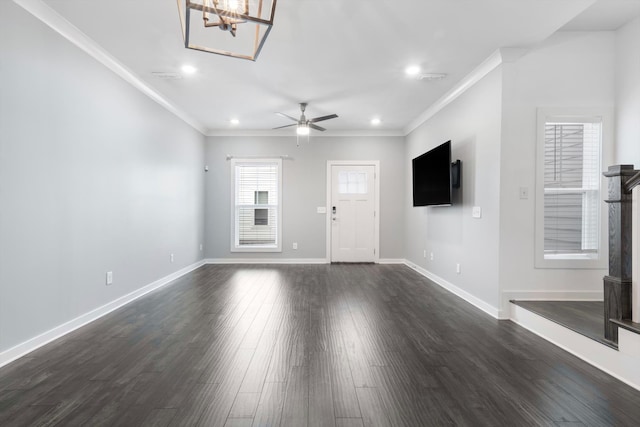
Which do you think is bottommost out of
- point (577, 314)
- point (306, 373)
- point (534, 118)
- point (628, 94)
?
point (306, 373)

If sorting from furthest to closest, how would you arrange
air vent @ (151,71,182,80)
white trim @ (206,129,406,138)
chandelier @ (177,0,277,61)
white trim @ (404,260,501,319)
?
white trim @ (206,129,406,138), air vent @ (151,71,182,80), white trim @ (404,260,501,319), chandelier @ (177,0,277,61)

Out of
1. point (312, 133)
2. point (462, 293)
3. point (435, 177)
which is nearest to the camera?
point (462, 293)

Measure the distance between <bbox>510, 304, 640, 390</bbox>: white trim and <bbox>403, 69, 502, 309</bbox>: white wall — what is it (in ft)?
1.29

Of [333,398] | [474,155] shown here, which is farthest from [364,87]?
[333,398]

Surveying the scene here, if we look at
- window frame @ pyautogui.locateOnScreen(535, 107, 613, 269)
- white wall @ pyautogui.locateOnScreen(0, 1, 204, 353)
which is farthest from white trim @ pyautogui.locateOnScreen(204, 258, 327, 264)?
window frame @ pyautogui.locateOnScreen(535, 107, 613, 269)

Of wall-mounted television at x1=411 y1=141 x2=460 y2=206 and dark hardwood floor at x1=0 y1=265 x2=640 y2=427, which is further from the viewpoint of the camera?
wall-mounted television at x1=411 y1=141 x2=460 y2=206

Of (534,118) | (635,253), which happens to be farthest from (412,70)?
(635,253)

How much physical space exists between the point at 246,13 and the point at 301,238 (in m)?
4.95

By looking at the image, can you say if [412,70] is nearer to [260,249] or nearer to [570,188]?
[570,188]

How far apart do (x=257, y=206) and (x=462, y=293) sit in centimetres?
424

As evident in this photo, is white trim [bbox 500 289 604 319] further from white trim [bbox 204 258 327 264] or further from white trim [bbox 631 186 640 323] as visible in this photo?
white trim [bbox 204 258 327 264]

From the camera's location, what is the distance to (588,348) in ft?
7.44

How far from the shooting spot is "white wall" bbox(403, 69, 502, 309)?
3.29 meters

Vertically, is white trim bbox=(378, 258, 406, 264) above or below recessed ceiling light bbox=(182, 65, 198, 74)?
below
